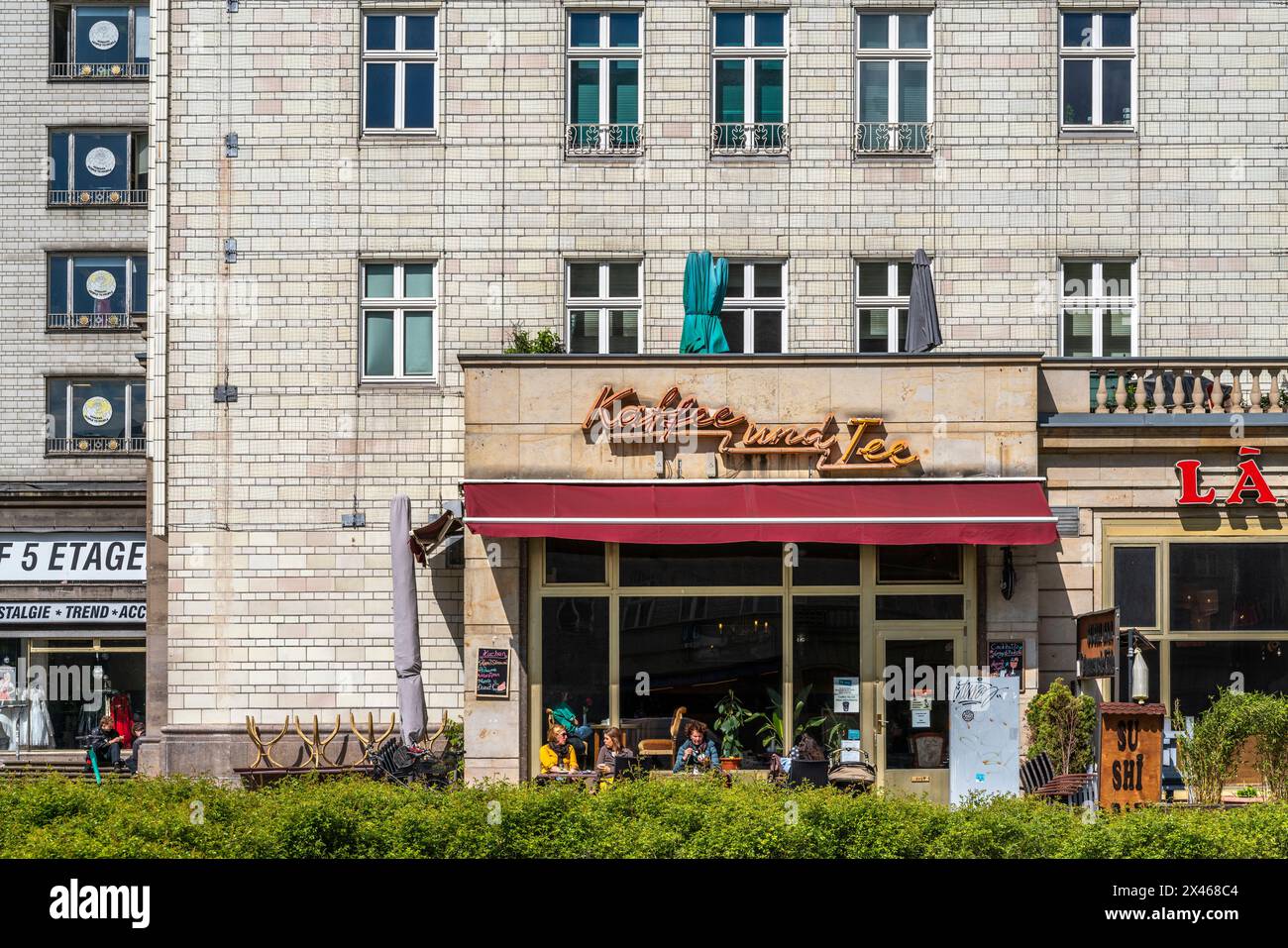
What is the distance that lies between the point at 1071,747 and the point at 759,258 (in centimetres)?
835

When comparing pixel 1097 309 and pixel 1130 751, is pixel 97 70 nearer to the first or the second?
pixel 1097 309

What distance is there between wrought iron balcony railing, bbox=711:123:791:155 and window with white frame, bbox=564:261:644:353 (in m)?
2.16

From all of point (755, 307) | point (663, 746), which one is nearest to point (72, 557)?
point (755, 307)

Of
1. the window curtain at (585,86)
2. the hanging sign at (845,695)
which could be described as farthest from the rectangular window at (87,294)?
the hanging sign at (845,695)

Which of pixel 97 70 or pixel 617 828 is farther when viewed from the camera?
pixel 97 70

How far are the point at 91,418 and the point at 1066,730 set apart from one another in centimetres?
2426

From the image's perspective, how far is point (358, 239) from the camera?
23.2 metres

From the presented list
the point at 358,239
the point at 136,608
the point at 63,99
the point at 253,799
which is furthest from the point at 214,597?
the point at 63,99

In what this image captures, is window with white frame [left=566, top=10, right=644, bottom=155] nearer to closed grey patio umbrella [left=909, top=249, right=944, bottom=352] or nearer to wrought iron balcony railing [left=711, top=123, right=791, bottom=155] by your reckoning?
wrought iron balcony railing [left=711, top=123, right=791, bottom=155]

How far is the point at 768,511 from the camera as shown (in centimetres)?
1995

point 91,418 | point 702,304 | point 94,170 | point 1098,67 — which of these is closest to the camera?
point 702,304

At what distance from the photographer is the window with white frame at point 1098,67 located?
23.6 meters

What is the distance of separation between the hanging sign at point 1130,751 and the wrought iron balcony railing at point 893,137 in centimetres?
972

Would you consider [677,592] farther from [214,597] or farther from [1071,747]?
[214,597]
